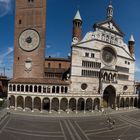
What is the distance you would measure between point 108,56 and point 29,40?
26.2 meters

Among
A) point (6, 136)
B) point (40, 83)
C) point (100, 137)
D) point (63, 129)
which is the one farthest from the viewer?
point (40, 83)

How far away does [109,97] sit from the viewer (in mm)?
65062

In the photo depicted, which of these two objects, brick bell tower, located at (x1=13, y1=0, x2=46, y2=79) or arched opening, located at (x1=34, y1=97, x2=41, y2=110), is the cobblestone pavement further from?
brick bell tower, located at (x1=13, y1=0, x2=46, y2=79)

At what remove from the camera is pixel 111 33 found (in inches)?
2549

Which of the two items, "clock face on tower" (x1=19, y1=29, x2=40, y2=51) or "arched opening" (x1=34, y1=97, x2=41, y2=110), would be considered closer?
"arched opening" (x1=34, y1=97, x2=41, y2=110)

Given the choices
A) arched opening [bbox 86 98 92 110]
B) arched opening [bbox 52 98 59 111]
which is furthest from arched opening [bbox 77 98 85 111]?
arched opening [bbox 52 98 59 111]

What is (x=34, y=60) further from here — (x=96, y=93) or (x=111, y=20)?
(x=111, y=20)

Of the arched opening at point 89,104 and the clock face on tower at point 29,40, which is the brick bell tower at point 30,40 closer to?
the clock face on tower at point 29,40

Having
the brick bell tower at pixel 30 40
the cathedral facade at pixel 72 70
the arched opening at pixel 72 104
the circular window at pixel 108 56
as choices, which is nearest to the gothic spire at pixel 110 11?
the cathedral facade at pixel 72 70

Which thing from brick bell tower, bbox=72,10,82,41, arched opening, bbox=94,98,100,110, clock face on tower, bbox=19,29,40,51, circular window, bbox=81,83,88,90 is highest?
brick bell tower, bbox=72,10,82,41

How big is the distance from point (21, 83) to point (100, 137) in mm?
29660

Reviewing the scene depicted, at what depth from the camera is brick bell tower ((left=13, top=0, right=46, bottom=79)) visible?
58.6 metres

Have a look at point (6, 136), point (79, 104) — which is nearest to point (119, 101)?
point (79, 104)

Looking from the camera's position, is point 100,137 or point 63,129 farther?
point 63,129
